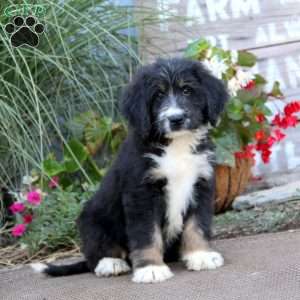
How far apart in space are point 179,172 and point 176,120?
31cm

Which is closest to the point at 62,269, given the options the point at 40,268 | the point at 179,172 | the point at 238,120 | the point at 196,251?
the point at 40,268

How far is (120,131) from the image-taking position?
5676mm

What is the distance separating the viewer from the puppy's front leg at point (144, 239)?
355cm

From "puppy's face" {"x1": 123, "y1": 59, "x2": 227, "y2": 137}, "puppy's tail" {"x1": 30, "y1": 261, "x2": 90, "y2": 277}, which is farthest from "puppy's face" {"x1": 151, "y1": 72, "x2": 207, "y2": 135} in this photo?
"puppy's tail" {"x1": 30, "y1": 261, "x2": 90, "y2": 277}

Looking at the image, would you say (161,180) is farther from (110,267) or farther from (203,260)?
(110,267)

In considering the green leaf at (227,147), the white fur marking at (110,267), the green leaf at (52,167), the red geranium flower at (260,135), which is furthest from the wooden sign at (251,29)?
the white fur marking at (110,267)

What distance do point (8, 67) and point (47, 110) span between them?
46cm

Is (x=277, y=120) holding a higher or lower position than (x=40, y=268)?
higher

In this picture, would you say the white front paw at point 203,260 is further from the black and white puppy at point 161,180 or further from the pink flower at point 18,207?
the pink flower at point 18,207

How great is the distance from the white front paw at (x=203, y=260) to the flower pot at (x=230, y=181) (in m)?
1.74

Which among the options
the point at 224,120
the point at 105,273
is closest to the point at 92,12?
the point at 224,120

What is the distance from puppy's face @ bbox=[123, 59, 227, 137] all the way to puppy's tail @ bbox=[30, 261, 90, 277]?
0.98 metres

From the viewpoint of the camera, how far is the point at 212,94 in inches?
149

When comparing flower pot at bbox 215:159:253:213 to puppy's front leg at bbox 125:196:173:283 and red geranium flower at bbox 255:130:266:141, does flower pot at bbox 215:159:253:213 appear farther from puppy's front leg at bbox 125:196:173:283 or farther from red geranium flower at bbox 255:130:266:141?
puppy's front leg at bbox 125:196:173:283
